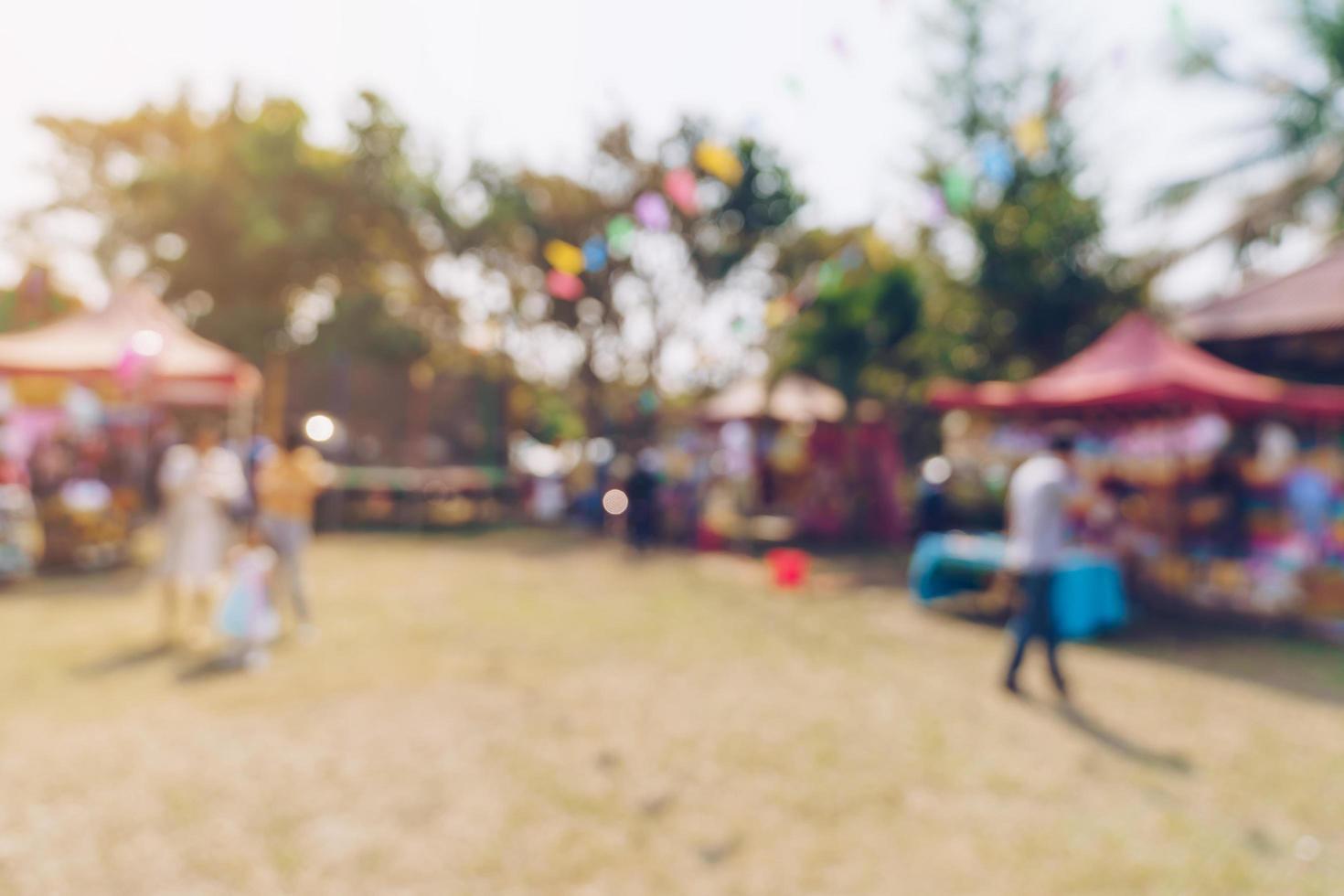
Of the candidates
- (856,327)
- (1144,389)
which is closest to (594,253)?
(856,327)

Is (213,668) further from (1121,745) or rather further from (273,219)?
(273,219)

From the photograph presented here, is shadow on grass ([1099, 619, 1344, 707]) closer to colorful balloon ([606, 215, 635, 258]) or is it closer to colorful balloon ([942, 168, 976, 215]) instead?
colorful balloon ([942, 168, 976, 215])

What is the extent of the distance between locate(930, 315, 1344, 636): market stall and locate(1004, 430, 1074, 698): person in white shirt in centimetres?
338

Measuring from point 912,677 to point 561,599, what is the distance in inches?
160

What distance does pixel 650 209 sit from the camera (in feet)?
63.2

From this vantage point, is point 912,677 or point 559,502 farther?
point 559,502

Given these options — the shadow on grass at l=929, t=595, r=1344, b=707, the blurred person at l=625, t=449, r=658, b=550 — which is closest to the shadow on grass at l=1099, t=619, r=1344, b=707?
the shadow on grass at l=929, t=595, r=1344, b=707

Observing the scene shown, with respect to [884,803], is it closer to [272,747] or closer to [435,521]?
[272,747]

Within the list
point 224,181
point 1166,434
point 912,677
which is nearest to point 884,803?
point 912,677

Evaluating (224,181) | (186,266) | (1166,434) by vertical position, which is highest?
(224,181)

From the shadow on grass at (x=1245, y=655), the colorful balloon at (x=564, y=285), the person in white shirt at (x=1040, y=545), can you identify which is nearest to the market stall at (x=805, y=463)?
the colorful balloon at (x=564, y=285)

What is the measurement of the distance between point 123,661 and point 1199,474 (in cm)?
1064

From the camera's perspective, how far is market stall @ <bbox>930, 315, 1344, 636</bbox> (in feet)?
28.5

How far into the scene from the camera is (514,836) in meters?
3.75
